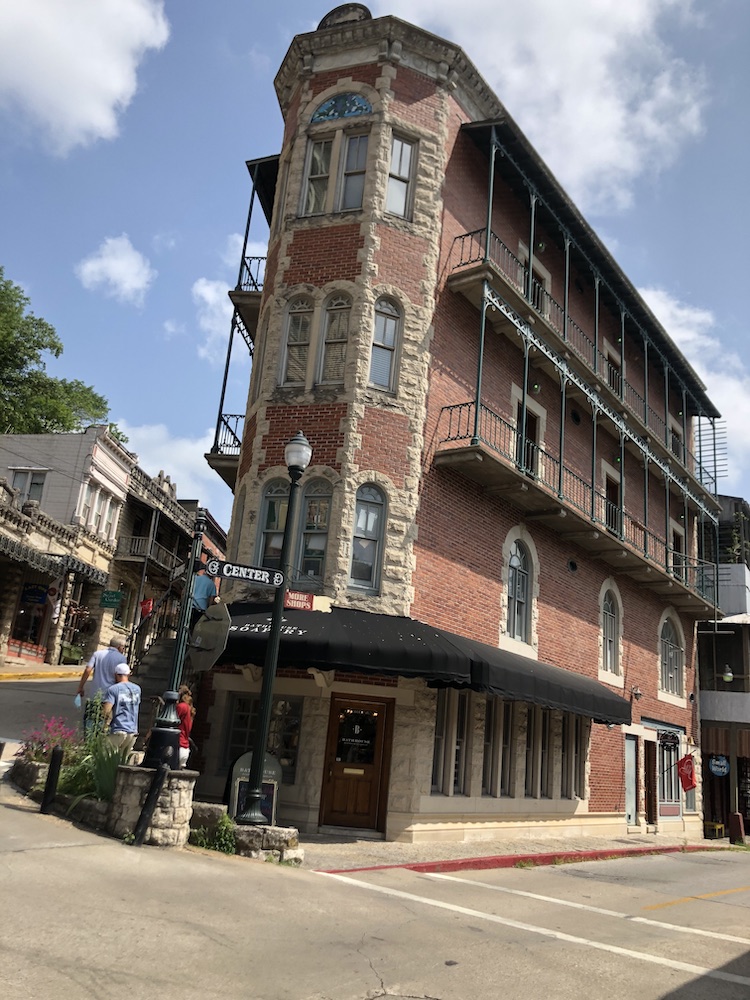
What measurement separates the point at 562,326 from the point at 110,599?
867 inches

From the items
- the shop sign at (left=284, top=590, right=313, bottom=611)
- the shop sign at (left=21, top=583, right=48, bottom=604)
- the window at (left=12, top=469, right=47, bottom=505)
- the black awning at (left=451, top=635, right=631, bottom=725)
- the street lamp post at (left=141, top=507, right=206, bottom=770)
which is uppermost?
the window at (left=12, top=469, right=47, bottom=505)

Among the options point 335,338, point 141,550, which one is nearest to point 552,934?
point 335,338

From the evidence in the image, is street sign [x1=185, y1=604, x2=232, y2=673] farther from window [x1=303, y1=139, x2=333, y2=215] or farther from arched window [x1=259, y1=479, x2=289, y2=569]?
window [x1=303, y1=139, x2=333, y2=215]

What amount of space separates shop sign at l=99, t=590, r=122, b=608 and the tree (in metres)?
11.5

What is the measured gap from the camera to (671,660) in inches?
1033

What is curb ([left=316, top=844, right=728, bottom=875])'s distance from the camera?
10805 millimetres

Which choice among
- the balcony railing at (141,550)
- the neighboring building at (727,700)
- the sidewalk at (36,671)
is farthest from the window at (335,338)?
the balcony railing at (141,550)

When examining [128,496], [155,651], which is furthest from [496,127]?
[128,496]

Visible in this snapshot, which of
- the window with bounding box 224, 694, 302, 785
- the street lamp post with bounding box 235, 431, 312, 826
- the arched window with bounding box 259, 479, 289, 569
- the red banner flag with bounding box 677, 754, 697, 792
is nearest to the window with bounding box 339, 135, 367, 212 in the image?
the arched window with bounding box 259, 479, 289, 569

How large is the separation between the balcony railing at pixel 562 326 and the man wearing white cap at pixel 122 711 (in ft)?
35.7

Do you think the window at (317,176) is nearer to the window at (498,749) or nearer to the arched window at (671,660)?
the window at (498,749)

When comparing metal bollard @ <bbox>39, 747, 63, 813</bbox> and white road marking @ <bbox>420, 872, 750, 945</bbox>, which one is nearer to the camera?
white road marking @ <bbox>420, 872, 750, 945</bbox>

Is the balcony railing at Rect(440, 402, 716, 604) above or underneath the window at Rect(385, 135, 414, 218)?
underneath

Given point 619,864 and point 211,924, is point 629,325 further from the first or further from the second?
point 211,924
